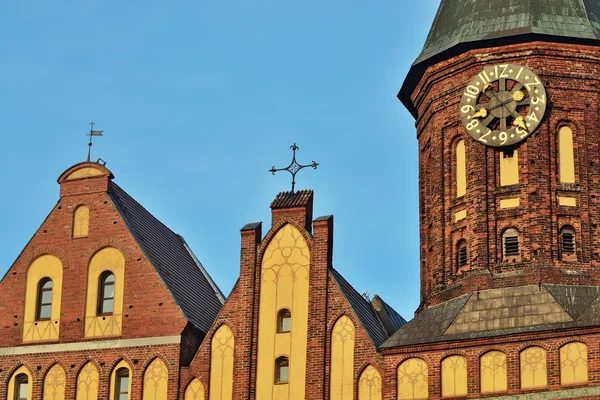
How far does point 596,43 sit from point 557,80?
1658 mm

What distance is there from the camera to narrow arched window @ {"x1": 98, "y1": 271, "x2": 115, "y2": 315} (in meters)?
48.3

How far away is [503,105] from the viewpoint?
47.9 meters

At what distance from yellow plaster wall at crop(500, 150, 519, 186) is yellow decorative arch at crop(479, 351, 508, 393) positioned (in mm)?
5506

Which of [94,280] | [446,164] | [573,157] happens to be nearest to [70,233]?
[94,280]

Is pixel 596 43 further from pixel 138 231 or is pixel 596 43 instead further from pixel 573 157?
pixel 138 231

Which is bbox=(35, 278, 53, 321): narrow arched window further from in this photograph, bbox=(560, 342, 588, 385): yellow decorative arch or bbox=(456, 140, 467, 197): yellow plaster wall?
bbox=(560, 342, 588, 385): yellow decorative arch

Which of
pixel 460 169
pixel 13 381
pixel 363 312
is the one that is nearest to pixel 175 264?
pixel 13 381

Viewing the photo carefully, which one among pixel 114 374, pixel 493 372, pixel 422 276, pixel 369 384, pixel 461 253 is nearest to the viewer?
pixel 493 372

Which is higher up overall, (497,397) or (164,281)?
(164,281)

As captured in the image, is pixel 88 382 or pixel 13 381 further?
pixel 13 381

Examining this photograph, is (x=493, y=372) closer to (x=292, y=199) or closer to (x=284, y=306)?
(x=284, y=306)

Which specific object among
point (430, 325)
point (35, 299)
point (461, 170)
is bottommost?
point (430, 325)

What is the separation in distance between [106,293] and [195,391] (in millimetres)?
4255

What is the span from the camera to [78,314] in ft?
158
